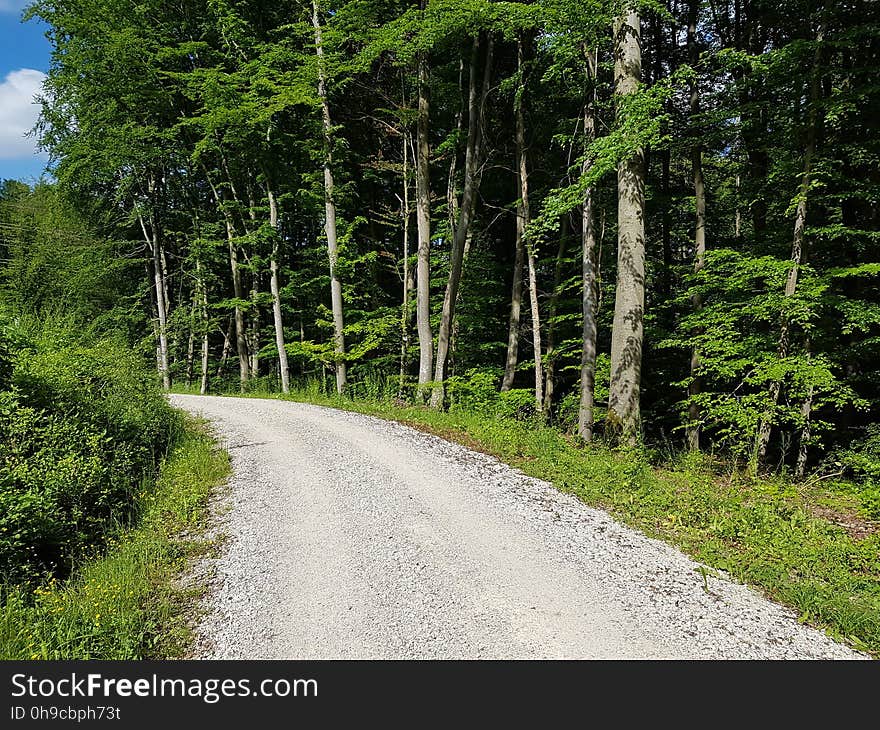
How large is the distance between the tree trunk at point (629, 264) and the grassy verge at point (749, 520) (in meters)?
0.83

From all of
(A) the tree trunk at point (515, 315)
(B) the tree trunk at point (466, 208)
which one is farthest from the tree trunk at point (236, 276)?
(A) the tree trunk at point (515, 315)

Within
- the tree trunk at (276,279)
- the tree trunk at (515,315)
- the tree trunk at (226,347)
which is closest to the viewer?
the tree trunk at (515,315)

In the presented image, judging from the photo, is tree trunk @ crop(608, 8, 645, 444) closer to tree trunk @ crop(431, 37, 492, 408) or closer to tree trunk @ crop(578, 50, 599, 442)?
tree trunk @ crop(578, 50, 599, 442)

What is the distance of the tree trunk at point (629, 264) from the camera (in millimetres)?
7707

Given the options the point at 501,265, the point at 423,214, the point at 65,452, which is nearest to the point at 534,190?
the point at 501,265

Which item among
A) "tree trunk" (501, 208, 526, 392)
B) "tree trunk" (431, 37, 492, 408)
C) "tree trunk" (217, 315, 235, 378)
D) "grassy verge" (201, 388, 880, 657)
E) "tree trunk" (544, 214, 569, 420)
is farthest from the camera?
"tree trunk" (217, 315, 235, 378)

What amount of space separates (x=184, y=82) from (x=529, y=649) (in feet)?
70.8

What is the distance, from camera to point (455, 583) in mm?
4184

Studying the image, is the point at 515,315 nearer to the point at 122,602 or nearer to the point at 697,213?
the point at 697,213

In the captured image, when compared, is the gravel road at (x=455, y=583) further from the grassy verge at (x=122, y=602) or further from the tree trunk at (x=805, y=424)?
the tree trunk at (x=805, y=424)

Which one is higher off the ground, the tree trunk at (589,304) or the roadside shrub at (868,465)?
the tree trunk at (589,304)

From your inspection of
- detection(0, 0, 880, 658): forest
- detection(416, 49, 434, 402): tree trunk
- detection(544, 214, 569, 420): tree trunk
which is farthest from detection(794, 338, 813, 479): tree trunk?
detection(416, 49, 434, 402): tree trunk

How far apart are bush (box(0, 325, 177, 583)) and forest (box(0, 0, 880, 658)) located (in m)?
0.04

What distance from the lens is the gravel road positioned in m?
3.42
